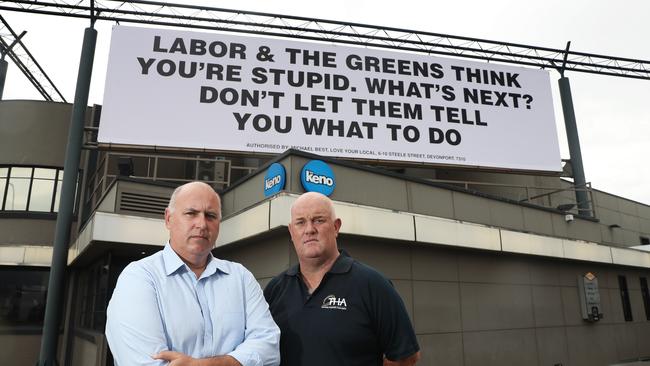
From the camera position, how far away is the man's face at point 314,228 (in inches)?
101

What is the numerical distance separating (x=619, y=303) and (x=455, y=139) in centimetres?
632

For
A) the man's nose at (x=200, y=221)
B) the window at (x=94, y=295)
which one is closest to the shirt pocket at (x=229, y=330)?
the man's nose at (x=200, y=221)

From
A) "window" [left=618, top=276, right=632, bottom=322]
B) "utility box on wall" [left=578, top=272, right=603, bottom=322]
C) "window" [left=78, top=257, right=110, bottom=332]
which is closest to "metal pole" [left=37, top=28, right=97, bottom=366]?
"window" [left=78, top=257, right=110, bottom=332]

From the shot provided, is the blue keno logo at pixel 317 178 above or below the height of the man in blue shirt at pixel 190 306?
above

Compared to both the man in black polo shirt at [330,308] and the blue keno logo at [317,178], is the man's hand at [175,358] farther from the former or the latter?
the blue keno logo at [317,178]

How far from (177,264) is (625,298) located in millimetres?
14049

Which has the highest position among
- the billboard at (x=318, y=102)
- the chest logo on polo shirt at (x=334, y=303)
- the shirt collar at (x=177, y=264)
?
the billboard at (x=318, y=102)

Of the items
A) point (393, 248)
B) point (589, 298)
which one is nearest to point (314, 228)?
point (393, 248)

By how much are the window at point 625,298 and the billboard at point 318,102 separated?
365 centimetres

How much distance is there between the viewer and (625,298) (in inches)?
486

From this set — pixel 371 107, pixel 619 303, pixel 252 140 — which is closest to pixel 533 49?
pixel 371 107

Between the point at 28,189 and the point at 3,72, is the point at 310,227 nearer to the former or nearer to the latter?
the point at 28,189

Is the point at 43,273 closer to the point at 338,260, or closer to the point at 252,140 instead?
the point at 252,140

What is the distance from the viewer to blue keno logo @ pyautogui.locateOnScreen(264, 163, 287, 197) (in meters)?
6.99
